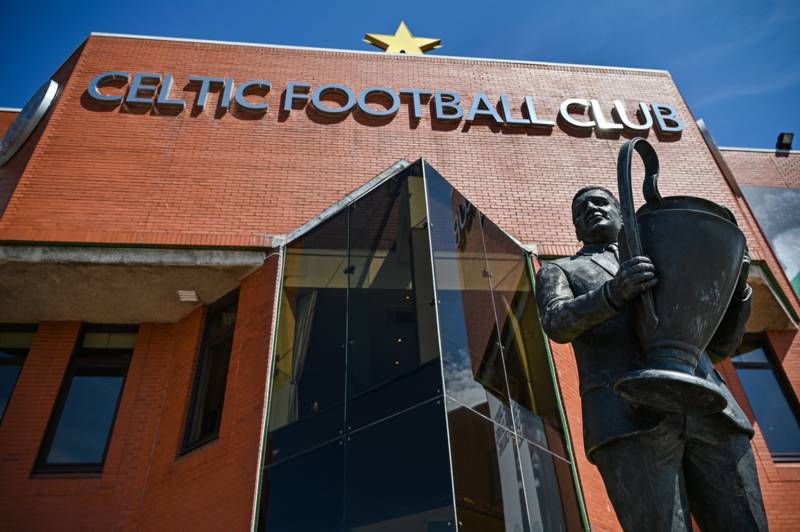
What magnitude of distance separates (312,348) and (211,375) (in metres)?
2.76

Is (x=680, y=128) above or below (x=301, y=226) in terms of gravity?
above

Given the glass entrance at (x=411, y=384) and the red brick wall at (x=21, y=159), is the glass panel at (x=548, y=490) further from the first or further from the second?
the red brick wall at (x=21, y=159)

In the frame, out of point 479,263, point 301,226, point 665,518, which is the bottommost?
point 665,518

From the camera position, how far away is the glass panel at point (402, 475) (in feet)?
16.7

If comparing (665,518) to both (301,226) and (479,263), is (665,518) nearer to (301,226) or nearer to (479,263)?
(479,263)

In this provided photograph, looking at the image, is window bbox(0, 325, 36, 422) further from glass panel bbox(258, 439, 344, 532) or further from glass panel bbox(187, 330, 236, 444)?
glass panel bbox(258, 439, 344, 532)

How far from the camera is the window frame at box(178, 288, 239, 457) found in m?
8.22

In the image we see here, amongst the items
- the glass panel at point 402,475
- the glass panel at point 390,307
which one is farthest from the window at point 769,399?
the glass panel at point 402,475

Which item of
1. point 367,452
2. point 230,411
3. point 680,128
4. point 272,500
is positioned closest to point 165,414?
point 230,411

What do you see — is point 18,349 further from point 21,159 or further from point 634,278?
point 634,278

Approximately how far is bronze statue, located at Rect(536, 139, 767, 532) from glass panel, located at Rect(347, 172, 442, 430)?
10.0 ft

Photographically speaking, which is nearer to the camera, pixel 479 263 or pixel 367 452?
pixel 367 452

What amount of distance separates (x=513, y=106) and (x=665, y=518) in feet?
35.3

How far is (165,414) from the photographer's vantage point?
353 inches
